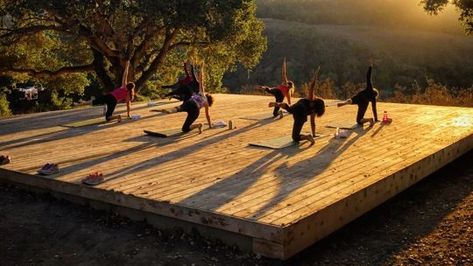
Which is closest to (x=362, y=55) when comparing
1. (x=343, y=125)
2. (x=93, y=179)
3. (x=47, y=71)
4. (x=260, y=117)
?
(x=47, y=71)

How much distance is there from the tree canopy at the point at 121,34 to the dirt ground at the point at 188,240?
351 inches

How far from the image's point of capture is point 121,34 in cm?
1734

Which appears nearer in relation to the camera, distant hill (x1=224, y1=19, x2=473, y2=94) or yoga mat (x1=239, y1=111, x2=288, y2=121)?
yoga mat (x1=239, y1=111, x2=288, y2=121)

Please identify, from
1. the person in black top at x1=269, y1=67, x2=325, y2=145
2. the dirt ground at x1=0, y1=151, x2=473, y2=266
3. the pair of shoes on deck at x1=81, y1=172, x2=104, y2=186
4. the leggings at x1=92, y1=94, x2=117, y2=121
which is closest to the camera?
the dirt ground at x1=0, y1=151, x2=473, y2=266

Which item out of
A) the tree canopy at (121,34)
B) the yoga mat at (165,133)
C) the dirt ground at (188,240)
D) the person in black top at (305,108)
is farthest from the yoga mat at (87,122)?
the person in black top at (305,108)

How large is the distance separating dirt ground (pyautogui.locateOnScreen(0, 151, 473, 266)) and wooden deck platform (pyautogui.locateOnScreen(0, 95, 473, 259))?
0.78 feet

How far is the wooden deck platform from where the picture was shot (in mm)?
4941

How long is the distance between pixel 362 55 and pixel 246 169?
44.3 meters

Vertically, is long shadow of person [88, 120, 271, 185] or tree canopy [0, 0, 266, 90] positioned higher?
tree canopy [0, 0, 266, 90]

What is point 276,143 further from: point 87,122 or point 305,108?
point 87,122

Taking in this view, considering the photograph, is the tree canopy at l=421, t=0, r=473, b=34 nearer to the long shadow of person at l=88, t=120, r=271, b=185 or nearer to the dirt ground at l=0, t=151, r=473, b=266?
the long shadow of person at l=88, t=120, r=271, b=185

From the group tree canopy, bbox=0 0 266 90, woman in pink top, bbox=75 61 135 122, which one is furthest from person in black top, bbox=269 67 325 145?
tree canopy, bbox=0 0 266 90

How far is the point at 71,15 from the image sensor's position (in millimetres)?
14359

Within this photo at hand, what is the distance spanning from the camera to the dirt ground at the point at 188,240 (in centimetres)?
490
